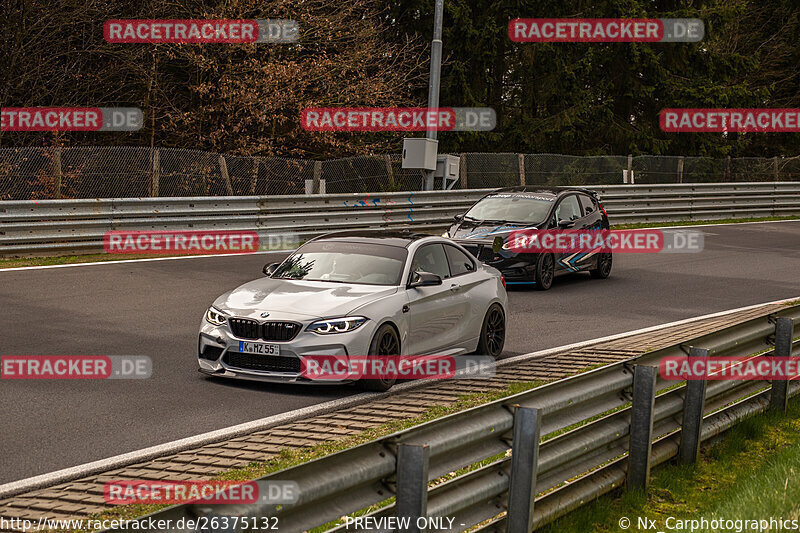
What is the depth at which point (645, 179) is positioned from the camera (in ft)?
105

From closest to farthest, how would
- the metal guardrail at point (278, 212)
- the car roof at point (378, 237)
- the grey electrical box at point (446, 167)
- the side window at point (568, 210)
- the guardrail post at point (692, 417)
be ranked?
the guardrail post at point (692, 417)
the car roof at point (378, 237)
the metal guardrail at point (278, 212)
the side window at point (568, 210)
the grey electrical box at point (446, 167)

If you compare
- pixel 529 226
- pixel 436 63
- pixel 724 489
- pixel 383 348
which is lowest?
pixel 724 489

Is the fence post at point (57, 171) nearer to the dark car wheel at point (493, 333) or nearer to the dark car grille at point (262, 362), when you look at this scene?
the dark car wheel at point (493, 333)

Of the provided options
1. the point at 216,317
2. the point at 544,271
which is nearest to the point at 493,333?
the point at 216,317

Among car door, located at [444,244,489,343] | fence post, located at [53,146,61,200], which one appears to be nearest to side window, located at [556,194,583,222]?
car door, located at [444,244,489,343]

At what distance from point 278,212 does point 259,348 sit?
1245cm

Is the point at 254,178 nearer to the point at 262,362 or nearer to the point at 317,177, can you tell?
the point at 317,177

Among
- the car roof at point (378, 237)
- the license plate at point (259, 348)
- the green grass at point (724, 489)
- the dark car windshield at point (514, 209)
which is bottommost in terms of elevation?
the green grass at point (724, 489)

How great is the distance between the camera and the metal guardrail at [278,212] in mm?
18047

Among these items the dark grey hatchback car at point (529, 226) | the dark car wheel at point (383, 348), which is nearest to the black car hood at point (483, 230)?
the dark grey hatchback car at point (529, 226)

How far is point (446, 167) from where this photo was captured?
25453mm

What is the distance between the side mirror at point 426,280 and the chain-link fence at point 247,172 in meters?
11.0

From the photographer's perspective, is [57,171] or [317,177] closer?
[57,171]

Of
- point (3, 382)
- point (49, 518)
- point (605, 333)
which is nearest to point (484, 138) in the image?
point (605, 333)
